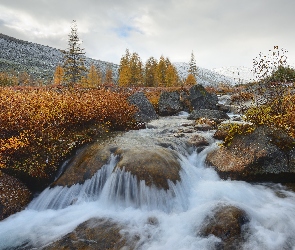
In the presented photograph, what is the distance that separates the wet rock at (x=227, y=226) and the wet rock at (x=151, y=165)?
143 centimetres

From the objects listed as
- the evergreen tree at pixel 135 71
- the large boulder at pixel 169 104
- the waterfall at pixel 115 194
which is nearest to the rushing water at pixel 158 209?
the waterfall at pixel 115 194

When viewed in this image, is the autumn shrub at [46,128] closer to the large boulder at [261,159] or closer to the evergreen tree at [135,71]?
the large boulder at [261,159]

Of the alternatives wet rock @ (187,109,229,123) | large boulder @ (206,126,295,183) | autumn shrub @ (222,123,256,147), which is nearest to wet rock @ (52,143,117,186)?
large boulder @ (206,126,295,183)

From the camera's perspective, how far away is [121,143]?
7.99m

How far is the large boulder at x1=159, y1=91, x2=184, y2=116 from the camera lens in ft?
58.3

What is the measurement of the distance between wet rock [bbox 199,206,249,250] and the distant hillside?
371 ft

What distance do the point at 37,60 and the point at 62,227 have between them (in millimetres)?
152361

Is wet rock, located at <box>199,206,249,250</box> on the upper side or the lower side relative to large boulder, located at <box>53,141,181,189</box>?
lower

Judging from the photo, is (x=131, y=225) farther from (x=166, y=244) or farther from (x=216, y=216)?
(x=216, y=216)

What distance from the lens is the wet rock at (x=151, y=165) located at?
19.9ft

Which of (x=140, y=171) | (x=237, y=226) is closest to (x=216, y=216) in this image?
(x=237, y=226)

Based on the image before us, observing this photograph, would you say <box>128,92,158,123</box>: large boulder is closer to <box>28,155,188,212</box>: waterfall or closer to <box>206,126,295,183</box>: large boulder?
<box>206,126,295,183</box>: large boulder

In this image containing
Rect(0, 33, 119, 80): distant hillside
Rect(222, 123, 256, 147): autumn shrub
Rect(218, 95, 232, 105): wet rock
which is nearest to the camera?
Rect(222, 123, 256, 147): autumn shrub

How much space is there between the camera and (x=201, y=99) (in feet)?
64.4
